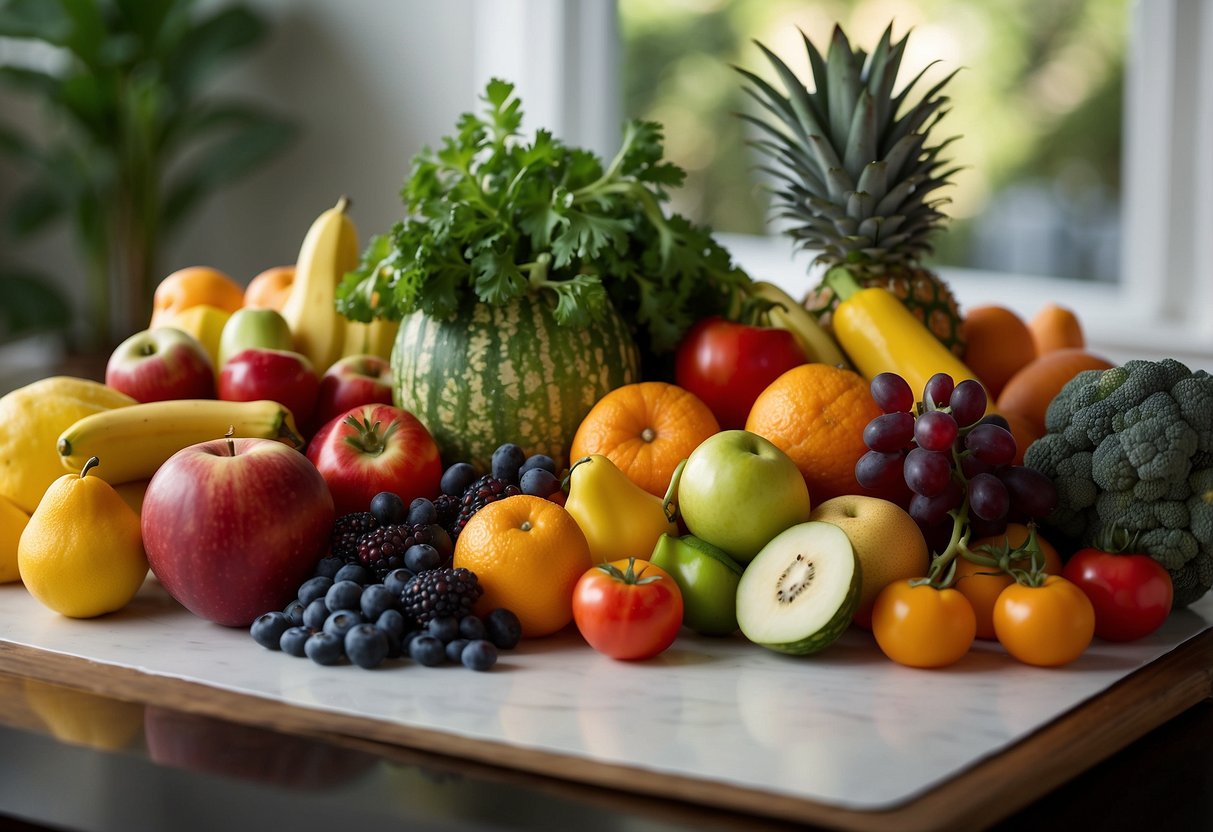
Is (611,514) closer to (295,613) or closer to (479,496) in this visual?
(479,496)

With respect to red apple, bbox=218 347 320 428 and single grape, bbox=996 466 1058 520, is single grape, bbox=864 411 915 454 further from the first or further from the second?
red apple, bbox=218 347 320 428

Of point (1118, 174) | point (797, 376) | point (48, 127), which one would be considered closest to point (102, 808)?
point (797, 376)

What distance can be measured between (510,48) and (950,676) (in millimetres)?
Answer: 2743

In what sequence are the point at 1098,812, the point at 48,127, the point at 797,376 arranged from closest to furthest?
the point at 1098,812 → the point at 797,376 → the point at 48,127

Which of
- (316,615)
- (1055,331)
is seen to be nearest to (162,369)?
(316,615)

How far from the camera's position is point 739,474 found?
1134 mm

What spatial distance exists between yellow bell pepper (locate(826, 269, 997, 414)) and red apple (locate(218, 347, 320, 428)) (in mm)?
674

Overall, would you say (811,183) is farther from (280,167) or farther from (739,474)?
(280,167)

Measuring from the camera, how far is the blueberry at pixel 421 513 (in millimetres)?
1205

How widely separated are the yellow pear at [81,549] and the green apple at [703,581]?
52 cm

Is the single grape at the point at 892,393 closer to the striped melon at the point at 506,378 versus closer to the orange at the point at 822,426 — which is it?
the orange at the point at 822,426

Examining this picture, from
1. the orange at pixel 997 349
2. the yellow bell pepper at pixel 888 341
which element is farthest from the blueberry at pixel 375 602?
the orange at pixel 997 349

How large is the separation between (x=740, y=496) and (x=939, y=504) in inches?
7.4

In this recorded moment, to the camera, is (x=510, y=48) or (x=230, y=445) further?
(x=510, y=48)
